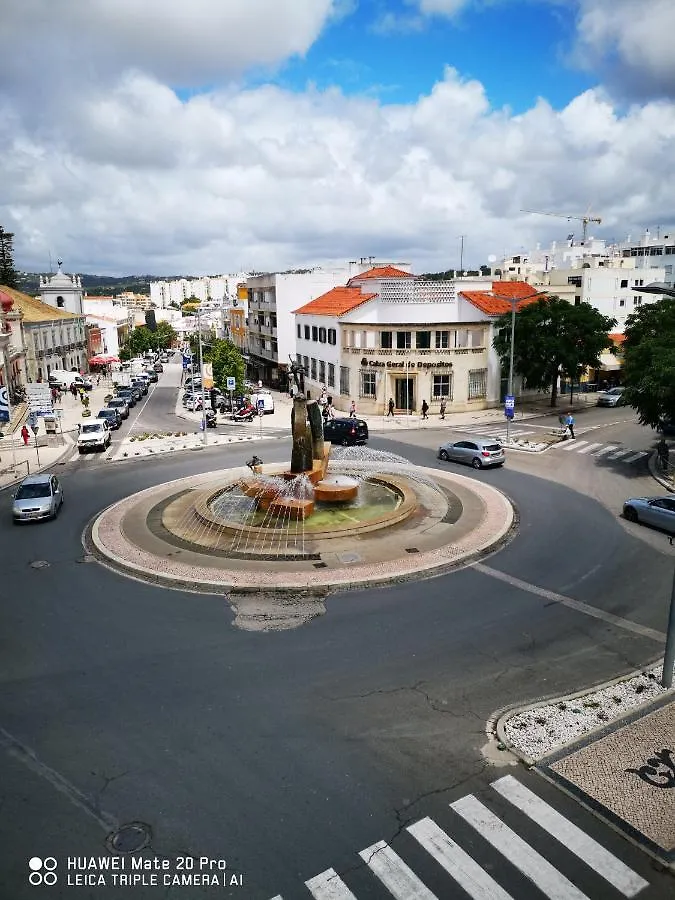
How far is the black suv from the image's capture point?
3925 centimetres

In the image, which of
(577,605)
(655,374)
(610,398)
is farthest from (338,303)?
(577,605)

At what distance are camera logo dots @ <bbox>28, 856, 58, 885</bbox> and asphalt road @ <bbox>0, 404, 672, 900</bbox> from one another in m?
0.12

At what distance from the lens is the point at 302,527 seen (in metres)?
22.5

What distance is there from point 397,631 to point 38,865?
28.5 feet

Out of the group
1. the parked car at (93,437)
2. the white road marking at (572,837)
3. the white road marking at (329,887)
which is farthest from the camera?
the parked car at (93,437)

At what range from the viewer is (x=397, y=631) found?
50.3 feet

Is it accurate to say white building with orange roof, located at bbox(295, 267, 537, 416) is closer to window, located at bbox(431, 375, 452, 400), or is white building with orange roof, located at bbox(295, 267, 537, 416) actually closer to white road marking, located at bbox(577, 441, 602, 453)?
window, located at bbox(431, 375, 452, 400)

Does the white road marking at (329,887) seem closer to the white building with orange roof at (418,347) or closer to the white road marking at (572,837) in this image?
the white road marking at (572,837)

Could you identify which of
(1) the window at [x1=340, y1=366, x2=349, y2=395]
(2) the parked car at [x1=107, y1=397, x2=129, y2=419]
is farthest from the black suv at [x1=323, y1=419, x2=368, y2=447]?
(2) the parked car at [x1=107, y1=397, x2=129, y2=419]

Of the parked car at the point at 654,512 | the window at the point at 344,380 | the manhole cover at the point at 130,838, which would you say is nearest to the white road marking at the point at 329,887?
the manhole cover at the point at 130,838

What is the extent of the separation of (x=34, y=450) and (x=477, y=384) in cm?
3311

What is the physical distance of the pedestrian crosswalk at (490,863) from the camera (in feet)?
27.2

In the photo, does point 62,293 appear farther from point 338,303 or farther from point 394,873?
point 394,873

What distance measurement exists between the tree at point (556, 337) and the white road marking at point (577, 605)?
31709mm
